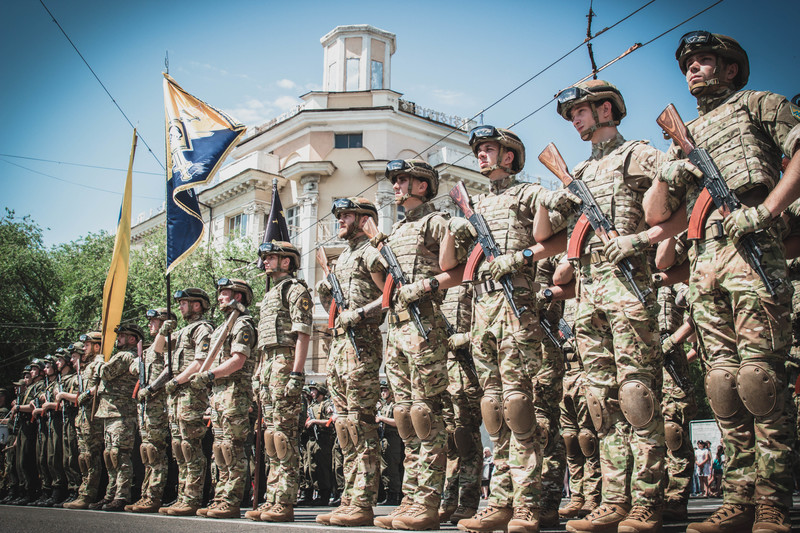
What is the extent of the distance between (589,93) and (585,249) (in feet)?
3.67

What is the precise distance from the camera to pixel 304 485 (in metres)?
12.6

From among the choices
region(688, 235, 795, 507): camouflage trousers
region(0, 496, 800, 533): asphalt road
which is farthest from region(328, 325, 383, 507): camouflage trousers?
region(688, 235, 795, 507): camouflage trousers

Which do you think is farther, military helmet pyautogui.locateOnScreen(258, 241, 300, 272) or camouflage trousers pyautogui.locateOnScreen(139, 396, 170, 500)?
camouflage trousers pyautogui.locateOnScreen(139, 396, 170, 500)

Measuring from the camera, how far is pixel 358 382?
19.9 feet

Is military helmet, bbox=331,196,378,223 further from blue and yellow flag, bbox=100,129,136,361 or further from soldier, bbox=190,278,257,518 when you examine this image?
blue and yellow flag, bbox=100,129,136,361

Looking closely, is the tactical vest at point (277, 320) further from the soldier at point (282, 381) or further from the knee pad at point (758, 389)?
the knee pad at point (758, 389)

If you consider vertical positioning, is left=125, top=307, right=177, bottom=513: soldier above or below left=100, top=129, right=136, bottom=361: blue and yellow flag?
below

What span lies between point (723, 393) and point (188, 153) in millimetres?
7553

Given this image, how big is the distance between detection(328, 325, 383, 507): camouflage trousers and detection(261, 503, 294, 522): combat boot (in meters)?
1.02

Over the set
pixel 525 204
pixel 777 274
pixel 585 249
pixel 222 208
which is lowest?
pixel 777 274

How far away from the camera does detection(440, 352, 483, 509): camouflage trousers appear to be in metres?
5.93

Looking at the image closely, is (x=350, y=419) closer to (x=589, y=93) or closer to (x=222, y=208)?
(x=589, y=93)

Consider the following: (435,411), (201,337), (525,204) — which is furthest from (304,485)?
(525,204)

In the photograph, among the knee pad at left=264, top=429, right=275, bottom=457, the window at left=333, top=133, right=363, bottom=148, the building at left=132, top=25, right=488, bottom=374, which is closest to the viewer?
the knee pad at left=264, top=429, right=275, bottom=457
